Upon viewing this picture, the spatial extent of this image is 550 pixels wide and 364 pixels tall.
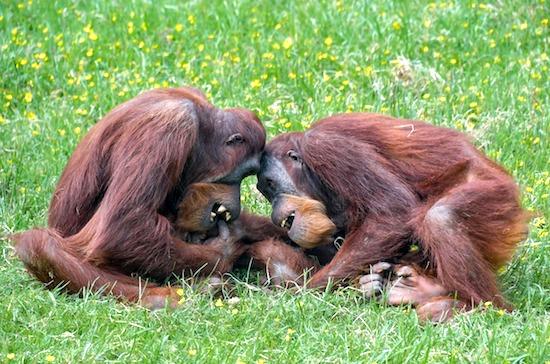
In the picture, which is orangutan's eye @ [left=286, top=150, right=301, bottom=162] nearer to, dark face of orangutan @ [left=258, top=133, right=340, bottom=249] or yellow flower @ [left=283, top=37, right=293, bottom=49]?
dark face of orangutan @ [left=258, top=133, right=340, bottom=249]

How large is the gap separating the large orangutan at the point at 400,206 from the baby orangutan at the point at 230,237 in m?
0.12

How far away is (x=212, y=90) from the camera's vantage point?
7734mm

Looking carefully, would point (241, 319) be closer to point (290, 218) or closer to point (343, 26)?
point (290, 218)

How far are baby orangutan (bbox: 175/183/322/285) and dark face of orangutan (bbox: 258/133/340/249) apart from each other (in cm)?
11

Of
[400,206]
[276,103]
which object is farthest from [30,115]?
[400,206]

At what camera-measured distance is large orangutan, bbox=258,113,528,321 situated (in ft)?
17.6

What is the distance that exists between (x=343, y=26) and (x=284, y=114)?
115 cm

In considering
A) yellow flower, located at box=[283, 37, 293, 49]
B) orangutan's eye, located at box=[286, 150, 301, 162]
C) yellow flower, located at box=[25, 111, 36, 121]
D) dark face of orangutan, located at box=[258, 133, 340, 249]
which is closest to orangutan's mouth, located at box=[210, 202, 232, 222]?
dark face of orangutan, located at box=[258, 133, 340, 249]

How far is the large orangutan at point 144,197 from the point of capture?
18.2 feet

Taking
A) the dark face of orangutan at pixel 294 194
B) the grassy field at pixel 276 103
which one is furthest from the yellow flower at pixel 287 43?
the dark face of orangutan at pixel 294 194

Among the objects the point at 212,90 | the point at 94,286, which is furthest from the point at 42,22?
the point at 94,286

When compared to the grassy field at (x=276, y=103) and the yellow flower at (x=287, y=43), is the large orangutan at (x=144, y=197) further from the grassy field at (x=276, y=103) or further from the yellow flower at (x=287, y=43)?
the yellow flower at (x=287, y=43)

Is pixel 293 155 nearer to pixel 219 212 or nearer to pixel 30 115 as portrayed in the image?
pixel 219 212

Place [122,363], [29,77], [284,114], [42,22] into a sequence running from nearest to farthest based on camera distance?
1. [122,363]
2. [284,114]
3. [29,77]
4. [42,22]
